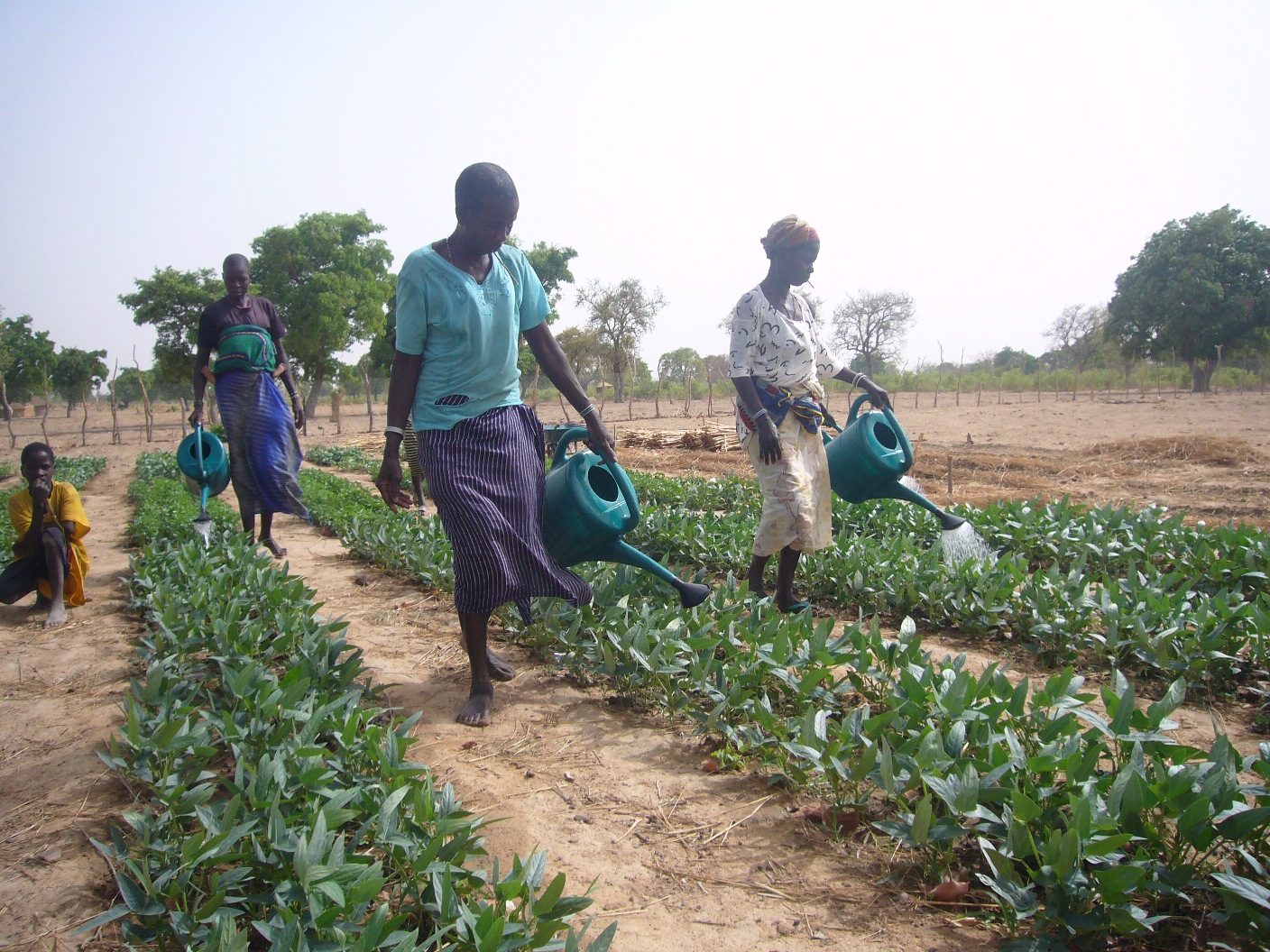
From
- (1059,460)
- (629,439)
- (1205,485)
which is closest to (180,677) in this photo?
(1205,485)

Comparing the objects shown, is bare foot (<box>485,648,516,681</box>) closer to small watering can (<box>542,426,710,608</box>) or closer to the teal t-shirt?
small watering can (<box>542,426,710,608</box>)

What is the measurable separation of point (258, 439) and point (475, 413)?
2.99 m

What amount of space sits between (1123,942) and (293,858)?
5.47 ft

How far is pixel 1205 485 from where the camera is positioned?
853 centimetres

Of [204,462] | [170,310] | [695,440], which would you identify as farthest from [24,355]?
[204,462]

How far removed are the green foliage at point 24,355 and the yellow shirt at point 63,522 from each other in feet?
110

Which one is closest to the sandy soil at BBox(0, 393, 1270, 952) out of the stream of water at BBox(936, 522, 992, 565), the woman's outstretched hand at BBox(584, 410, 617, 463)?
the woman's outstretched hand at BBox(584, 410, 617, 463)

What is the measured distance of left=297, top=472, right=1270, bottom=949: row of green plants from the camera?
57.7 inches

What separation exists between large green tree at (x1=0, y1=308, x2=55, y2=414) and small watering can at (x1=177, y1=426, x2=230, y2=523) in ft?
110

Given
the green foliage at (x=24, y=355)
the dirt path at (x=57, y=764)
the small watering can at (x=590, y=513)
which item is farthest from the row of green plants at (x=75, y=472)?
the green foliage at (x=24, y=355)

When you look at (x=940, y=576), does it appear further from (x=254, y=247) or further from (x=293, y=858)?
(x=254, y=247)

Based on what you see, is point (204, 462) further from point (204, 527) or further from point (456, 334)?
point (456, 334)

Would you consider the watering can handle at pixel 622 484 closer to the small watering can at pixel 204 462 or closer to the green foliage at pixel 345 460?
the small watering can at pixel 204 462

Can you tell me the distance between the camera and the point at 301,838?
152 centimetres
